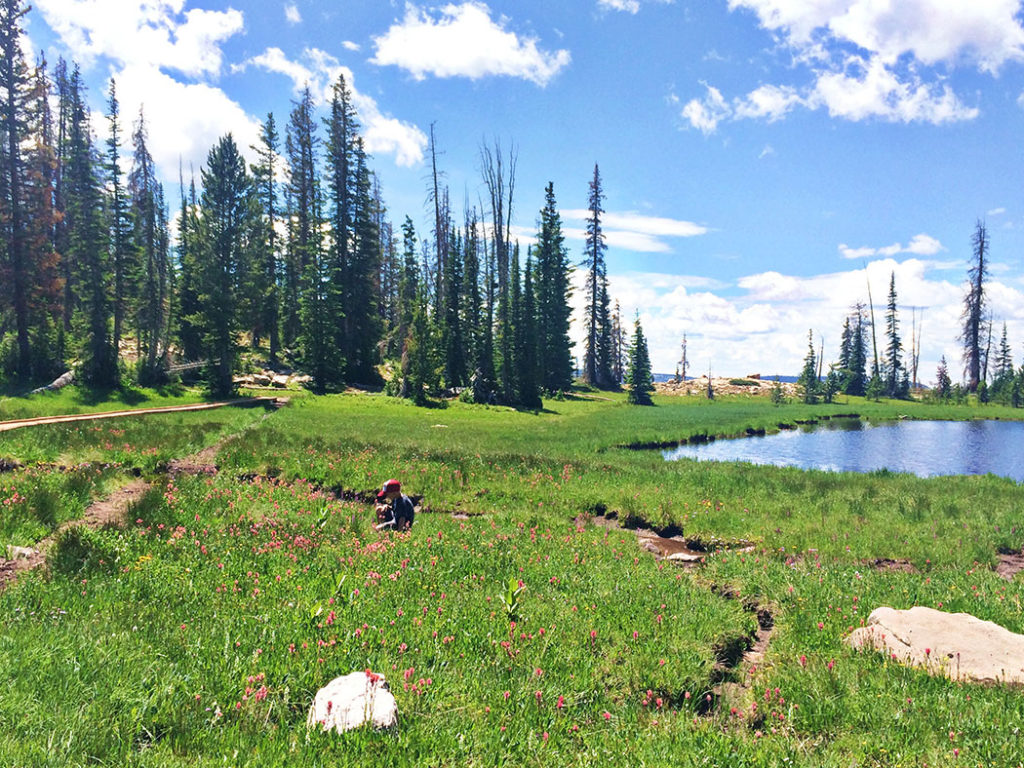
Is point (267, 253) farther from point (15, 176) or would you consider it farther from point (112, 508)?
point (112, 508)

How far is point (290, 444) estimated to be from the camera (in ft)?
66.2

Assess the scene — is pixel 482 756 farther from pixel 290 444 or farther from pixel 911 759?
pixel 290 444

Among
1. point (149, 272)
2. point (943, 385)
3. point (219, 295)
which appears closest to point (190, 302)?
point (149, 272)

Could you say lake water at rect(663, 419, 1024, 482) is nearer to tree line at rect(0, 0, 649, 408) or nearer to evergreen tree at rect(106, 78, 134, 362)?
tree line at rect(0, 0, 649, 408)

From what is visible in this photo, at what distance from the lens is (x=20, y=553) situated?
7.95m

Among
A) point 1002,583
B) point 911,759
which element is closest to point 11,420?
point 911,759

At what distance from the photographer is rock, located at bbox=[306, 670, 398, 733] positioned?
4.18 m

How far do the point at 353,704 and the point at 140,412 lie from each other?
29.0 m

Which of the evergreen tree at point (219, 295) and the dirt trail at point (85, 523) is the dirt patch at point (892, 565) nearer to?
the dirt trail at point (85, 523)

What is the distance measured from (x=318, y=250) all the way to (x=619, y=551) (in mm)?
44311

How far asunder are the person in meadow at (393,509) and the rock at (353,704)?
5894 mm

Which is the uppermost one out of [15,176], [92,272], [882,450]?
[15,176]

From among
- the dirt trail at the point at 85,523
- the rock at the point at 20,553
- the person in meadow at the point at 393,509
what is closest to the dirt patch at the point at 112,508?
the dirt trail at the point at 85,523

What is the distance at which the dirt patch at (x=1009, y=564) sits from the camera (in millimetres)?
10573
